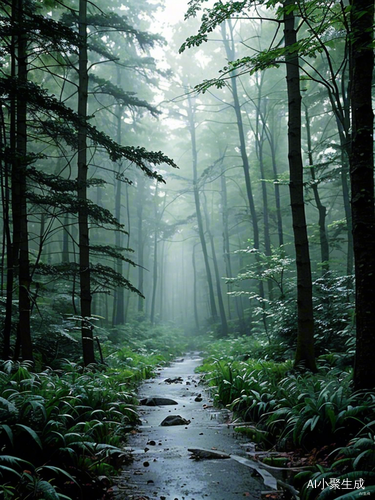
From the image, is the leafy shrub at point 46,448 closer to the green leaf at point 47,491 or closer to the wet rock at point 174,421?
the green leaf at point 47,491

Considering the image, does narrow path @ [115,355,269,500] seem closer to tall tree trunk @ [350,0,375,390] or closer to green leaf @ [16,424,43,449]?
green leaf @ [16,424,43,449]

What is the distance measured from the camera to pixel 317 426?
11.8ft

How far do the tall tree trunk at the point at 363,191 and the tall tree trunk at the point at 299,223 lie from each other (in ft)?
7.13

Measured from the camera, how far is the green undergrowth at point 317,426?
270cm

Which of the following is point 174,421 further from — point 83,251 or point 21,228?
point 83,251

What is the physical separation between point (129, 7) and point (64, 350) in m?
18.3

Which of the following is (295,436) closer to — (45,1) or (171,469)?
(171,469)

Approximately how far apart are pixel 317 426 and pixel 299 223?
12.1 feet

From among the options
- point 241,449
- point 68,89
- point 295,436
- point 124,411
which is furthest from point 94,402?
point 68,89

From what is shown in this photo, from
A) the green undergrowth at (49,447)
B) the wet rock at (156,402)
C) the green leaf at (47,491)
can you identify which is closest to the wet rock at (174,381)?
the wet rock at (156,402)

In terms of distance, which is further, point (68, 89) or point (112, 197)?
point (112, 197)

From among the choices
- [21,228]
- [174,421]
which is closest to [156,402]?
[174,421]

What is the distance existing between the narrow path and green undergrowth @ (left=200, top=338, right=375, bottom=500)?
0.40 metres

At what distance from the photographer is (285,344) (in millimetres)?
8875
